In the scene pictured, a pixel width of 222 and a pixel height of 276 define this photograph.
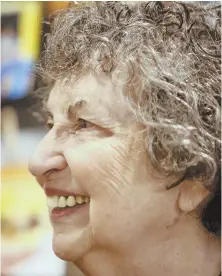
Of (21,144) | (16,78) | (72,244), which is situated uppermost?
(16,78)

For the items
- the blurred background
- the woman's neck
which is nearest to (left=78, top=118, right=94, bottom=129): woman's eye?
the blurred background

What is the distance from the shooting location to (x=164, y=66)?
3.07ft

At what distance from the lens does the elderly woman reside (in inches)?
36.4

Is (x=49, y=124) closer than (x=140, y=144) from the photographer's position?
No

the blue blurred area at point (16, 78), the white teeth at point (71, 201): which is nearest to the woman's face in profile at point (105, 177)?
the white teeth at point (71, 201)

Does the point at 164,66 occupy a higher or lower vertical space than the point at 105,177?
higher

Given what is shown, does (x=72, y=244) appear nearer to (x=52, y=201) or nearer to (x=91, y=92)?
(x=52, y=201)

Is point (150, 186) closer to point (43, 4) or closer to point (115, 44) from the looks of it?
point (115, 44)

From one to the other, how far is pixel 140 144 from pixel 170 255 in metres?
0.21

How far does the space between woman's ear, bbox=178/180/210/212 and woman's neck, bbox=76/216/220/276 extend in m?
0.03

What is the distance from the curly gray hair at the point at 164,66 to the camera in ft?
3.02

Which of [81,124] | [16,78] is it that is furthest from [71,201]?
[16,78]

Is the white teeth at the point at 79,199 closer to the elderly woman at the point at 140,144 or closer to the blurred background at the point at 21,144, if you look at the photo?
the elderly woman at the point at 140,144

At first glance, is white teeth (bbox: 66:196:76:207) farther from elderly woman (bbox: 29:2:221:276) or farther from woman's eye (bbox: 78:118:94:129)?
woman's eye (bbox: 78:118:94:129)
